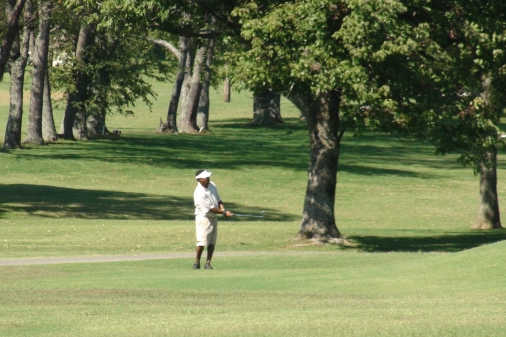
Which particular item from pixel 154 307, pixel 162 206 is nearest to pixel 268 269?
pixel 154 307

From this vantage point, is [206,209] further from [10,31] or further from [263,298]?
[10,31]

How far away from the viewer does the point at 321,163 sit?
29.0 metres

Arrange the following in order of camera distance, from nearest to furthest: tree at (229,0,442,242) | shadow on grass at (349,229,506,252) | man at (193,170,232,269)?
man at (193,170,232,269), tree at (229,0,442,242), shadow on grass at (349,229,506,252)

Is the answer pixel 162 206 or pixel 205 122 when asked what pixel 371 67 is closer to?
pixel 162 206

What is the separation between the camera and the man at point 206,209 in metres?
20.4

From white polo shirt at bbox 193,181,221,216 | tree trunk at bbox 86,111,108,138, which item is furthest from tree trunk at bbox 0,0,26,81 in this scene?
tree trunk at bbox 86,111,108,138

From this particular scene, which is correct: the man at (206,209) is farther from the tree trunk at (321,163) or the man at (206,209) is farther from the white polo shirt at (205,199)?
the tree trunk at (321,163)

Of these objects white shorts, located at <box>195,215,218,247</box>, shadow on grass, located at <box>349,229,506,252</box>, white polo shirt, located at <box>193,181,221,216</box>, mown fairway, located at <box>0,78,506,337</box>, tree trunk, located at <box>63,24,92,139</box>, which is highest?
tree trunk, located at <box>63,24,92,139</box>

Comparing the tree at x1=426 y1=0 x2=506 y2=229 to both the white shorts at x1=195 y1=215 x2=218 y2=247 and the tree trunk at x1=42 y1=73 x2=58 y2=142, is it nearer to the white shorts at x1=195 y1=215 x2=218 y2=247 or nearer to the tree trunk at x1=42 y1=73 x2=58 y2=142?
the white shorts at x1=195 y1=215 x2=218 y2=247

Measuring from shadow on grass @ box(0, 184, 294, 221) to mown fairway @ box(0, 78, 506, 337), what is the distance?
7 centimetres

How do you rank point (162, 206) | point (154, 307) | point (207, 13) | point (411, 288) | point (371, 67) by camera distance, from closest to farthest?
1. point (154, 307)
2. point (411, 288)
3. point (371, 67)
4. point (207, 13)
5. point (162, 206)

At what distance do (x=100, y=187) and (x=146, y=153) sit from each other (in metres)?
13.5

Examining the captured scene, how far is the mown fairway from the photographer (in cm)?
1255

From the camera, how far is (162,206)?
40.4 metres
